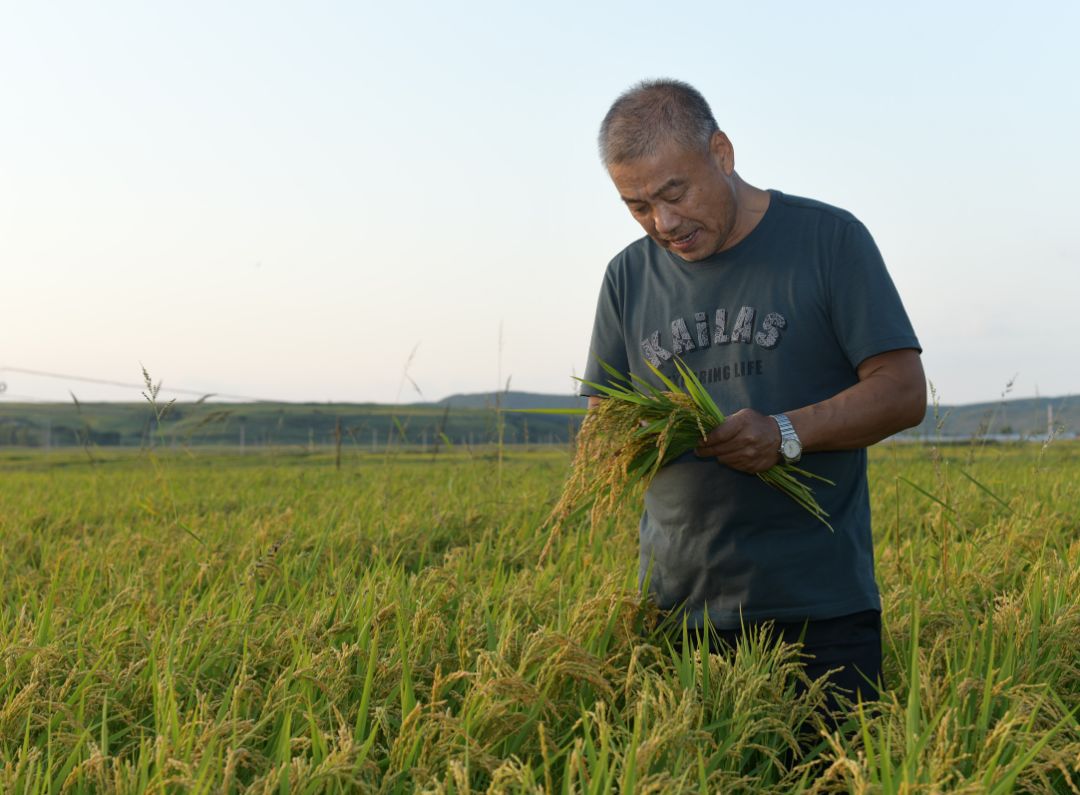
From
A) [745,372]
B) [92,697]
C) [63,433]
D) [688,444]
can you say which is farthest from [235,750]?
[63,433]

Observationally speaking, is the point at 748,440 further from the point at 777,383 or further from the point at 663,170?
the point at 663,170

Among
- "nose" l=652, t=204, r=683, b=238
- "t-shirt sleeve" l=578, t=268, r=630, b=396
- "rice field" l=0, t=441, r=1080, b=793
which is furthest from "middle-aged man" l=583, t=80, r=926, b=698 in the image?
"t-shirt sleeve" l=578, t=268, r=630, b=396

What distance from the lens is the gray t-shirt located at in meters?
2.76

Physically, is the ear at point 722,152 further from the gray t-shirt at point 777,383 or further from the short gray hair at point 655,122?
the gray t-shirt at point 777,383

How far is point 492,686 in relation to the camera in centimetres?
226

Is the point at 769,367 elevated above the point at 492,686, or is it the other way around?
the point at 769,367

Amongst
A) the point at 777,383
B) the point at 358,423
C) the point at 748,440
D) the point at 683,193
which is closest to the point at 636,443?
the point at 748,440

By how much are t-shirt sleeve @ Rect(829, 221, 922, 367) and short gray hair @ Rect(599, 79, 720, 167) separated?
54 centimetres

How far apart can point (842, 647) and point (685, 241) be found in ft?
4.33

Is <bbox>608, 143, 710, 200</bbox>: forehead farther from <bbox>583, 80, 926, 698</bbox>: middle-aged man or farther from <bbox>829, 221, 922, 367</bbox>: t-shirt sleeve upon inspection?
<bbox>829, 221, 922, 367</bbox>: t-shirt sleeve

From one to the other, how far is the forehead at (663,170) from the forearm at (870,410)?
2.47 ft

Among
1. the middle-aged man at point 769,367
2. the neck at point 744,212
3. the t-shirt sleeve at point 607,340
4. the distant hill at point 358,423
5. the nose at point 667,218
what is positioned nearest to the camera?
the middle-aged man at point 769,367

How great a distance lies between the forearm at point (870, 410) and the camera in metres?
2.61

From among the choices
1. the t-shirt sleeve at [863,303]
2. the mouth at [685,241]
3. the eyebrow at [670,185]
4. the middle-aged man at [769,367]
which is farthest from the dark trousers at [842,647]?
the eyebrow at [670,185]
